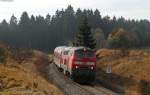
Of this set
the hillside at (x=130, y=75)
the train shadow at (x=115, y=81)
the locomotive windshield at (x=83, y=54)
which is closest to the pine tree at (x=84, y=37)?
the hillside at (x=130, y=75)

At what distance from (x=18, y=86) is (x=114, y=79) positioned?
20447 mm

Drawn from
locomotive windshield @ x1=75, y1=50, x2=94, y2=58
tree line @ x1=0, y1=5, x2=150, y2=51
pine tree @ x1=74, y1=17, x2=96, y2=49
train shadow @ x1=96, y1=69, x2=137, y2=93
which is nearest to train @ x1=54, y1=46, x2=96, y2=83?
locomotive windshield @ x1=75, y1=50, x2=94, y2=58

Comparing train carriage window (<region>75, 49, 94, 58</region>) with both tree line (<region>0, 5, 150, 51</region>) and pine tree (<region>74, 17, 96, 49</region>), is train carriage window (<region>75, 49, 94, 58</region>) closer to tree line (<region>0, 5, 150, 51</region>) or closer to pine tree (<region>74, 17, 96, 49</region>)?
pine tree (<region>74, 17, 96, 49</region>)

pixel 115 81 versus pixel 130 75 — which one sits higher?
pixel 130 75

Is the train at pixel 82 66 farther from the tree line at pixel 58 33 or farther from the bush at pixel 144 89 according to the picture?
the tree line at pixel 58 33

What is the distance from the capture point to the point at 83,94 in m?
30.6

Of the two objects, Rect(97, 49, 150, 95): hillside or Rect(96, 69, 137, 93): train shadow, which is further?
Rect(96, 69, 137, 93): train shadow

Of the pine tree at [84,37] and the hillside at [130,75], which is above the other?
the pine tree at [84,37]

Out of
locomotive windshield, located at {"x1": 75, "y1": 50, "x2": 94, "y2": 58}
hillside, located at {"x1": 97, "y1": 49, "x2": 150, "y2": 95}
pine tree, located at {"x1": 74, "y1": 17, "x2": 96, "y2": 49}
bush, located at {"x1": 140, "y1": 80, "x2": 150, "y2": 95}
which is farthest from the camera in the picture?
pine tree, located at {"x1": 74, "y1": 17, "x2": 96, "y2": 49}

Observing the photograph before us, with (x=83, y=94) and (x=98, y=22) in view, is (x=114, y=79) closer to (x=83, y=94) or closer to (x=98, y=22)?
(x=83, y=94)

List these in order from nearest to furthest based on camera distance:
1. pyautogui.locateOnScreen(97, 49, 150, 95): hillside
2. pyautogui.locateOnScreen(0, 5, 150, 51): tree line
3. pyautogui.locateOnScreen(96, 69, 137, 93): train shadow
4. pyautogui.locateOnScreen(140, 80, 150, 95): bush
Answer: pyautogui.locateOnScreen(140, 80, 150, 95): bush < pyautogui.locateOnScreen(97, 49, 150, 95): hillside < pyautogui.locateOnScreen(96, 69, 137, 93): train shadow < pyautogui.locateOnScreen(0, 5, 150, 51): tree line

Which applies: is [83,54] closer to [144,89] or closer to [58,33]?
[144,89]

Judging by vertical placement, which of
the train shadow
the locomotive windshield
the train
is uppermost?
the locomotive windshield

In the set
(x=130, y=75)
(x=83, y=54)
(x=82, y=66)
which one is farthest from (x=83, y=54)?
(x=130, y=75)
